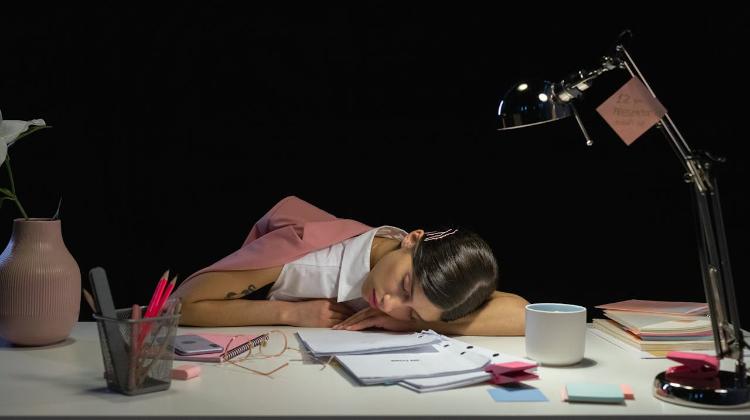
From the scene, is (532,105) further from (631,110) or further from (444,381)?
(444,381)

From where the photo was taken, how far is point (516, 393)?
1.45 meters

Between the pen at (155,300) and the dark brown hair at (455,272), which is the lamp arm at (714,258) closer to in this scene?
the dark brown hair at (455,272)

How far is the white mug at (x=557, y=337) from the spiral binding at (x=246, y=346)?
526 millimetres

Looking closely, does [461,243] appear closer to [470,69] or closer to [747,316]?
[470,69]

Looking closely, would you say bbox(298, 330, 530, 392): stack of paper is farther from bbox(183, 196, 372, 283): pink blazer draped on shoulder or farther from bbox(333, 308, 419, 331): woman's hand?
bbox(183, 196, 372, 283): pink blazer draped on shoulder

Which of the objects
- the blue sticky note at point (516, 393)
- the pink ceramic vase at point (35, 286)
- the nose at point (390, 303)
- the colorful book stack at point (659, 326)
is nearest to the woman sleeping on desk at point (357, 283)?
the nose at point (390, 303)

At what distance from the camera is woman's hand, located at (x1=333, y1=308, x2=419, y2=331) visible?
2.02m

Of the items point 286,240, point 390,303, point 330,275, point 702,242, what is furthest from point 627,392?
point 286,240

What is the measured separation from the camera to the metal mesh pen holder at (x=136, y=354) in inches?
55.9

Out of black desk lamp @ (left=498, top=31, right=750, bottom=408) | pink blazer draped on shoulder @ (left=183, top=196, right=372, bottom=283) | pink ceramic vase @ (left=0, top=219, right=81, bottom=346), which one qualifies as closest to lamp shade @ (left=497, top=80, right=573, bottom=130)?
black desk lamp @ (left=498, top=31, right=750, bottom=408)

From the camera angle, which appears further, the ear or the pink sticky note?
the ear

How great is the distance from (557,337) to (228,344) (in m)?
0.61

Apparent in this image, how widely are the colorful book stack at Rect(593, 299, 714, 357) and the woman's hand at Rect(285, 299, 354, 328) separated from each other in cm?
59

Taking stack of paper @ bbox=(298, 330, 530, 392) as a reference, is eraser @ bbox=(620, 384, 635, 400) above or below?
below
